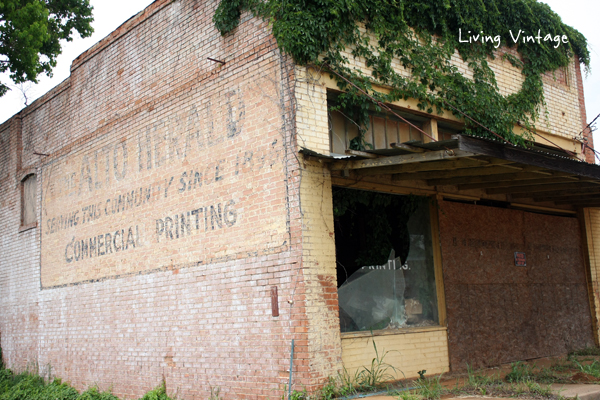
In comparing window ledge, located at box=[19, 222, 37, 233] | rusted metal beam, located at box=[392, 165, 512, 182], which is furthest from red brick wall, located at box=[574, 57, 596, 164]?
window ledge, located at box=[19, 222, 37, 233]

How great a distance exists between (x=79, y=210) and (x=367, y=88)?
255 inches

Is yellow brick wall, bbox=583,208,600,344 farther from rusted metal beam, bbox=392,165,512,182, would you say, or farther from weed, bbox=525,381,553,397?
weed, bbox=525,381,553,397

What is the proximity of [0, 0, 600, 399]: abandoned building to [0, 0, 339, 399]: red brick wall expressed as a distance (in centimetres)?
4

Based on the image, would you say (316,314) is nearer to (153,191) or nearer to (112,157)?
(153,191)

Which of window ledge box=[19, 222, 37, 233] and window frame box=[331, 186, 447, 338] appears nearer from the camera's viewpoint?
window frame box=[331, 186, 447, 338]

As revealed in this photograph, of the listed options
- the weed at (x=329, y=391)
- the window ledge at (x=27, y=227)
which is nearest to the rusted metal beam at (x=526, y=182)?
the weed at (x=329, y=391)

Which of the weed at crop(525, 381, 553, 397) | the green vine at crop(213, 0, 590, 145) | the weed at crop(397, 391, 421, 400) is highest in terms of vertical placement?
the green vine at crop(213, 0, 590, 145)

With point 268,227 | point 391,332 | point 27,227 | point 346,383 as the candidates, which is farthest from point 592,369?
point 27,227

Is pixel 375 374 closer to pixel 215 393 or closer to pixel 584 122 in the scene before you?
pixel 215 393

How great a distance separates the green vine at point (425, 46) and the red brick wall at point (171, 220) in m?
0.51

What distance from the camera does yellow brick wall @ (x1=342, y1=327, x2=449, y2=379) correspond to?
7.66 m

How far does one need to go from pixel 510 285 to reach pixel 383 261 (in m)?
3.05

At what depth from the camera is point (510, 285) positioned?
416 inches

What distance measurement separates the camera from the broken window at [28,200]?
13227mm
